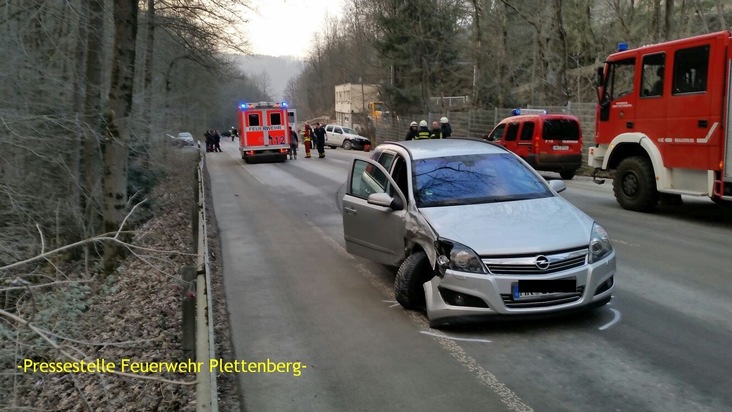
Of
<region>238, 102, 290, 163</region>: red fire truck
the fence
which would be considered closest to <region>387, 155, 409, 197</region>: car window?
the fence

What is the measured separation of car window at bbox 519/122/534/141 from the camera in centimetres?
1823

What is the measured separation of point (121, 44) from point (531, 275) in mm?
8546

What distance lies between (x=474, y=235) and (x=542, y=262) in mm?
627

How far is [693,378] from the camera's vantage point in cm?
431

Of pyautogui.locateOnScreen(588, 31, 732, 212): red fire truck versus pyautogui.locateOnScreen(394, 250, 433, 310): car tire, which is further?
pyautogui.locateOnScreen(588, 31, 732, 212): red fire truck

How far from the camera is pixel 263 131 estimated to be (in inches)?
1244

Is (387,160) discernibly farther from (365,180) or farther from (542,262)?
(542,262)

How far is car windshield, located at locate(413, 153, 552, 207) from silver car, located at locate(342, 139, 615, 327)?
1 cm

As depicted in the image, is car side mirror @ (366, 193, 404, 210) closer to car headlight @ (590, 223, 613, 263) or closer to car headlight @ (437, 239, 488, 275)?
car headlight @ (437, 239, 488, 275)

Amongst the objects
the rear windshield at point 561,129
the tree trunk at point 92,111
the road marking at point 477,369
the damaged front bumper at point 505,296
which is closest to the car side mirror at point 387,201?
the road marking at point 477,369

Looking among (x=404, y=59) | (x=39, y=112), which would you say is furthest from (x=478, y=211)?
(x=404, y=59)

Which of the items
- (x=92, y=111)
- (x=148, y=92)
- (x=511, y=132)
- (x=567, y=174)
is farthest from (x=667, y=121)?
(x=148, y=92)

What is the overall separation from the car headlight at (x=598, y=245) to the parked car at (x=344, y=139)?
39528 mm

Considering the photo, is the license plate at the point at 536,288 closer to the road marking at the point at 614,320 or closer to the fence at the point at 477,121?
the road marking at the point at 614,320
